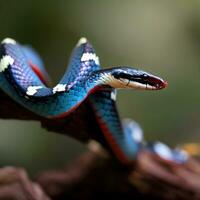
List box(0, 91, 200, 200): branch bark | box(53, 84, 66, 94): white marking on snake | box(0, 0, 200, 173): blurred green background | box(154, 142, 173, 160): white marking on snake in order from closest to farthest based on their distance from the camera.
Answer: box(53, 84, 66, 94): white marking on snake → box(0, 91, 200, 200): branch bark → box(154, 142, 173, 160): white marking on snake → box(0, 0, 200, 173): blurred green background

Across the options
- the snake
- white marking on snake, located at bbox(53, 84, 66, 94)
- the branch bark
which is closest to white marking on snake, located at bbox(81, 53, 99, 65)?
the snake

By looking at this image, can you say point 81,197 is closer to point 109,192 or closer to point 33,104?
point 109,192

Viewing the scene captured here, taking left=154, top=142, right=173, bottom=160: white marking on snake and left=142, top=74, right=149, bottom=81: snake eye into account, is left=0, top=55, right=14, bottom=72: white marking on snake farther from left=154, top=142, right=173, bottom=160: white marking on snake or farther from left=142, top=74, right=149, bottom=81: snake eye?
left=154, top=142, right=173, bottom=160: white marking on snake

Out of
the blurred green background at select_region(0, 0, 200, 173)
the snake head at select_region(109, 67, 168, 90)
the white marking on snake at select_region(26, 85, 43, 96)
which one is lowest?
the white marking on snake at select_region(26, 85, 43, 96)

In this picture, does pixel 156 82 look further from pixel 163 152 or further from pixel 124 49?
pixel 124 49

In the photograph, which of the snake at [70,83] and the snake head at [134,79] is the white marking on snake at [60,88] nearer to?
the snake at [70,83]

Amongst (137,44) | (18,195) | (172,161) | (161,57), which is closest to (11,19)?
(137,44)
